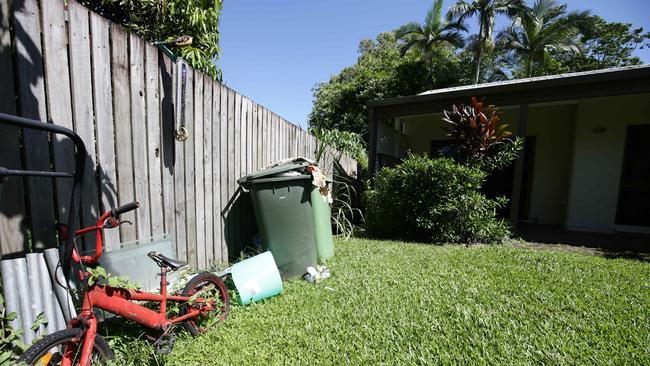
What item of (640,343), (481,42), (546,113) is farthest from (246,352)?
(481,42)

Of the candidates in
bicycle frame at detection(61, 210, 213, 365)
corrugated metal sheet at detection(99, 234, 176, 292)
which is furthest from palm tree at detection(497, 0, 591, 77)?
bicycle frame at detection(61, 210, 213, 365)

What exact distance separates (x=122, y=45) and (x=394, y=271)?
3390mm

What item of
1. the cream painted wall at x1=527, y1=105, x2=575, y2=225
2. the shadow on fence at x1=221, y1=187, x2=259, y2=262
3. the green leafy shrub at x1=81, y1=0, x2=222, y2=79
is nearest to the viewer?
the shadow on fence at x1=221, y1=187, x2=259, y2=262

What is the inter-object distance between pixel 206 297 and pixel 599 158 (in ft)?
27.9

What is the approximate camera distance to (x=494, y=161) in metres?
5.34

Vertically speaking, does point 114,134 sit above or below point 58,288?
above

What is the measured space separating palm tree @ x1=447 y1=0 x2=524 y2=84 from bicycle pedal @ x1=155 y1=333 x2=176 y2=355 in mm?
21131

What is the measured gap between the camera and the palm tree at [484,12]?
16.9 meters

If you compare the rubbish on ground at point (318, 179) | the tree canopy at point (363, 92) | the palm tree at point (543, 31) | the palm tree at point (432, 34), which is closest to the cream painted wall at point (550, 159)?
the rubbish on ground at point (318, 179)

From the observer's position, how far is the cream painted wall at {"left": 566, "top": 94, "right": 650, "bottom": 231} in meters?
6.39

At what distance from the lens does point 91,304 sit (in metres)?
1.54

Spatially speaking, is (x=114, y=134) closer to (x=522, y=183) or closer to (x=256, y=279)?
(x=256, y=279)

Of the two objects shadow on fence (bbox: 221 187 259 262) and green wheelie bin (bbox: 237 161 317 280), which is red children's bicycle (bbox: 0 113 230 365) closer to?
green wheelie bin (bbox: 237 161 317 280)

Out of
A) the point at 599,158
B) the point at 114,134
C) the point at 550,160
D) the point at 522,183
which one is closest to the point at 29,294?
the point at 114,134
